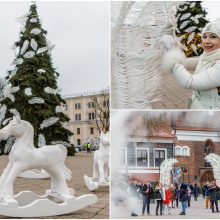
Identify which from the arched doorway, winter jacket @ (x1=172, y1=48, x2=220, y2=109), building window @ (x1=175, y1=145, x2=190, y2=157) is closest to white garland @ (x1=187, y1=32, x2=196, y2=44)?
winter jacket @ (x1=172, y1=48, x2=220, y2=109)

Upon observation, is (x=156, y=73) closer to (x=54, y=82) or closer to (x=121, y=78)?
(x=121, y=78)

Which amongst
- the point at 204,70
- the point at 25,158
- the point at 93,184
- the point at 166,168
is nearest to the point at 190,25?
the point at 204,70

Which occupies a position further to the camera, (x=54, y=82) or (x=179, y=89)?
(x=54, y=82)

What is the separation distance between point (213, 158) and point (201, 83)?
17.1 inches

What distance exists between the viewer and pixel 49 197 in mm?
3336

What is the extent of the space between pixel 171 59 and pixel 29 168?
4.47 ft

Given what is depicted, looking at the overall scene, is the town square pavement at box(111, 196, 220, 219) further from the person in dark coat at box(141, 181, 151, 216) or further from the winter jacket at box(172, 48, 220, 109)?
the winter jacket at box(172, 48, 220, 109)

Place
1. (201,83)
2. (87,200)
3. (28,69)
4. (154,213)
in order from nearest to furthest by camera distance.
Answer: (201,83) < (154,213) < (87,200) < (28,69)

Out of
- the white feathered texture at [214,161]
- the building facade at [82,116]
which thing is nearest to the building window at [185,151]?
the white feathered texture at [214,161]

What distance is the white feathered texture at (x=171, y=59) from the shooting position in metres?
2.33

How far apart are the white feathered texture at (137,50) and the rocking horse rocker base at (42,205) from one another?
105 centimetres

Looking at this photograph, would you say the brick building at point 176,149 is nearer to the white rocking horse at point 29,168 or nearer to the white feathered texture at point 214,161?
the white feathered texture at point 214,161

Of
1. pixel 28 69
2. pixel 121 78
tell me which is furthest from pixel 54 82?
pixel 121 78

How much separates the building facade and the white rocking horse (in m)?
7.58
